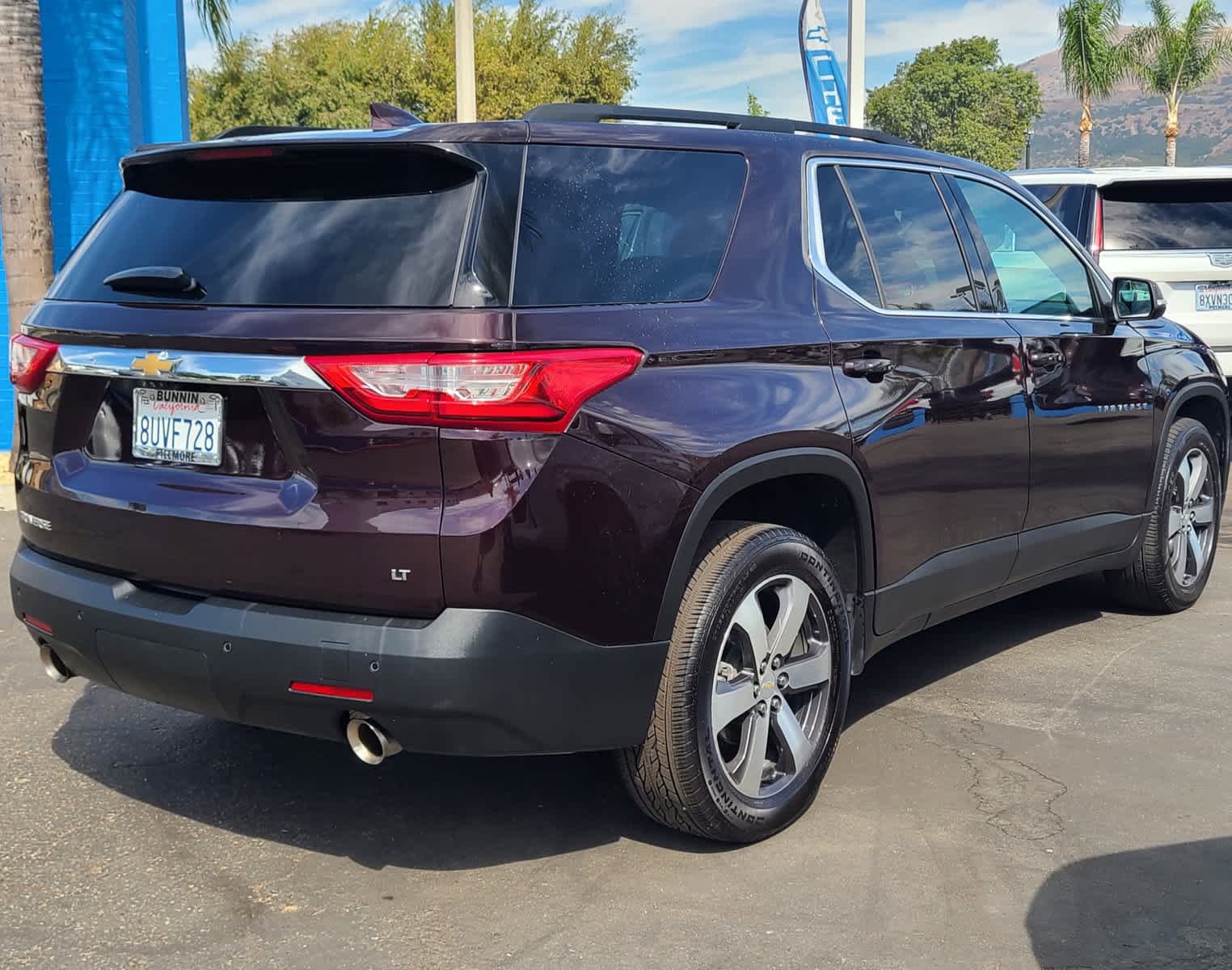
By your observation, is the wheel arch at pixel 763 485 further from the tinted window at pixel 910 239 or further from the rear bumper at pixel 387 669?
the tinted window at pixel 910 239

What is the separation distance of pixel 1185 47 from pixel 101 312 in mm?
46052

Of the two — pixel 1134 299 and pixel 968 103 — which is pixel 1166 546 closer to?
pixel 1134 299

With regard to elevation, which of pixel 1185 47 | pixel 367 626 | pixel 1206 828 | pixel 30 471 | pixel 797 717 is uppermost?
pixel 1185 47

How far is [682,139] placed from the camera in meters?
3.68

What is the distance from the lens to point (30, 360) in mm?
3699

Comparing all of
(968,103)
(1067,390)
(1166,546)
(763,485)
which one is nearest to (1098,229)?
(1166,546)

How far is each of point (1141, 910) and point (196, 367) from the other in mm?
2574

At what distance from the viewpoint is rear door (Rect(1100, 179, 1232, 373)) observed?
908cm

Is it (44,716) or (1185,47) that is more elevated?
(1185,47)

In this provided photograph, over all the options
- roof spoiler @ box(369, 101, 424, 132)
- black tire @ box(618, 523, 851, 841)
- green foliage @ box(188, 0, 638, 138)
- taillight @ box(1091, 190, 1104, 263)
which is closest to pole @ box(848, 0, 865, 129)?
taillight @ box(1091, 190, 1104, 263)

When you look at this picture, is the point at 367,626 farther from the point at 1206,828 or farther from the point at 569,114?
the point at 1206,828

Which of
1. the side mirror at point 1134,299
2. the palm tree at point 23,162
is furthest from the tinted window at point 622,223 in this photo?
the palm tree at point 23,162

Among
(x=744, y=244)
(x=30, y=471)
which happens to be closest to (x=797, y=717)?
(x=744, y=244)

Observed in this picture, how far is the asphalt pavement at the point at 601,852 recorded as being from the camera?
10.3ft
